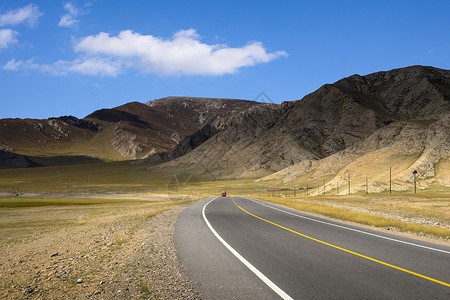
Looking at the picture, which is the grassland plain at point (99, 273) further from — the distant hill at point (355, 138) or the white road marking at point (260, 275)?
the distant hill at point (355, 138)

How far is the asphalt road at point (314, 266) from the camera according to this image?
6.67 meters

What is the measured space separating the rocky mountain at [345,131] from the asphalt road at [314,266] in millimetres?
68924

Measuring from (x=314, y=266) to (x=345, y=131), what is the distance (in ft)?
489

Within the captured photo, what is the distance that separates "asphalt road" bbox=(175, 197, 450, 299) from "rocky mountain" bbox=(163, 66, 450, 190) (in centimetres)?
6892

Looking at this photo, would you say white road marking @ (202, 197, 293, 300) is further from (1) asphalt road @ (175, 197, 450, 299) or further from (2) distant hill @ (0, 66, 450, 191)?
(2) distant hill @ (0, 66, 450, 191)

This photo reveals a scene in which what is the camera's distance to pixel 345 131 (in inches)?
5842

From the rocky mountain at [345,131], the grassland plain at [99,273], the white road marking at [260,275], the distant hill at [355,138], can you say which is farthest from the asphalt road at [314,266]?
the rocky mountain at [345,131]

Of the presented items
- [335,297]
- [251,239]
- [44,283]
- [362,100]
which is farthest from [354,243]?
[362,100]

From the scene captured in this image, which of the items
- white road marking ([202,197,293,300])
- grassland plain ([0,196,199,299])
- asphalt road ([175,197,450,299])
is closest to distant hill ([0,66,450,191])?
asphalt road ([175,197,450,299])

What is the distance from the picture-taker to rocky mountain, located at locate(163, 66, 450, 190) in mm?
82750

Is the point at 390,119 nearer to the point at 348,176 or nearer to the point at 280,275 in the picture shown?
the point at 348,176

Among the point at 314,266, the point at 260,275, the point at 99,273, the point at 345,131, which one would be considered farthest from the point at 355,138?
the point at 99,273

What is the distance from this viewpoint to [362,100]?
6555 inches

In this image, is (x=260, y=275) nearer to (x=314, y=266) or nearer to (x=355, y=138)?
(x=314, y=266)
